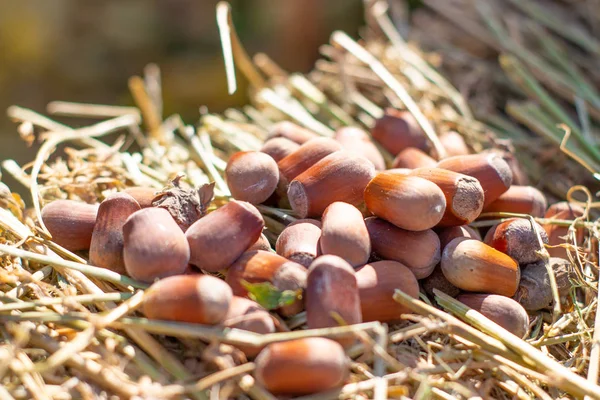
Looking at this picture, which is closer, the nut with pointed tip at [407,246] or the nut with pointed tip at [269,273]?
the nut with pointed tip at [269,273]

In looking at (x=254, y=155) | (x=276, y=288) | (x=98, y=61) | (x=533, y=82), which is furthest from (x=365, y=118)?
(x=98, y=61)

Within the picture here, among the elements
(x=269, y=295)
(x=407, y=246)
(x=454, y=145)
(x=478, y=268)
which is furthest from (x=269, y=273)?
(x=454, y=145)

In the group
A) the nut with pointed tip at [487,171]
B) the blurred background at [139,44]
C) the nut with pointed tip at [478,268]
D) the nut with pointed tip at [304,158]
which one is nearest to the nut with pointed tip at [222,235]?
the nut with pointed tip at [304,158]

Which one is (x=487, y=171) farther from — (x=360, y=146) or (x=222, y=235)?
(x=222, y=235)

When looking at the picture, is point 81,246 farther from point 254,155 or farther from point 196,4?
point 196,4

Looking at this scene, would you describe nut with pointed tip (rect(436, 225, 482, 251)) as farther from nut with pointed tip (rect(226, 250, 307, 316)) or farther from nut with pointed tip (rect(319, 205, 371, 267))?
nut with pointed tip (rect(226, 250, 307, 316))

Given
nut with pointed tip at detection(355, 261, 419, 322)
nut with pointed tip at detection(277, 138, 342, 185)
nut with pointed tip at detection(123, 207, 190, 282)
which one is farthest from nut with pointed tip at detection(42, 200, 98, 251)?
nut with pointed tip at detection(355, 261, 419, 322)

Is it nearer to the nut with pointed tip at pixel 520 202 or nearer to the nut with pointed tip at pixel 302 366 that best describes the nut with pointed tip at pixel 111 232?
the nut with pointed tip at pixel 302 366
